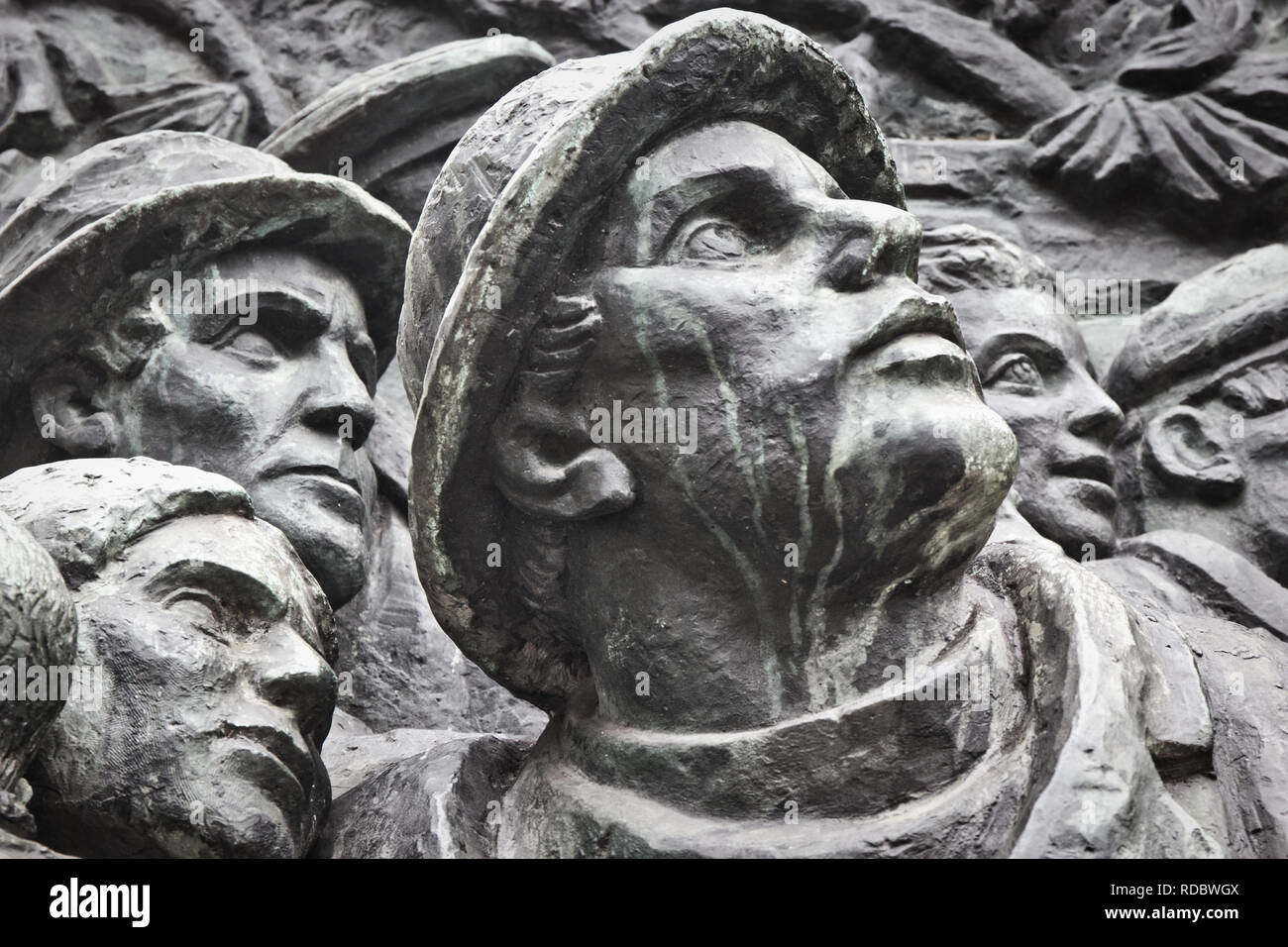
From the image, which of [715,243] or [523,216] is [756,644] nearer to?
[715,243]

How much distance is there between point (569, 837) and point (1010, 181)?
300 cm

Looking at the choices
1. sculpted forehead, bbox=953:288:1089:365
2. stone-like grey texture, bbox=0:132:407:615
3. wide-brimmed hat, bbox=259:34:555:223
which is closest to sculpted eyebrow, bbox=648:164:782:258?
stone-like grey texture, bbox=0:132:407:615

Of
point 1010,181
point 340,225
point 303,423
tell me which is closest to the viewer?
point 303,423

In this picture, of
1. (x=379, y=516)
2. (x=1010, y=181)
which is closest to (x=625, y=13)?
(x=1010, y=181)

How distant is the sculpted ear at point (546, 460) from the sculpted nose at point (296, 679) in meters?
0.45

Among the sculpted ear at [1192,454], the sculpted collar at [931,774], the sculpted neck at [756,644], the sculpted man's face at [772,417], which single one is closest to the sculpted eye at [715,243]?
the sculpted man's face at [772,417]

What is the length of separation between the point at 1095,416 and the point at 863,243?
1546 millimetres

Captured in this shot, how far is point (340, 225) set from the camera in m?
4.50

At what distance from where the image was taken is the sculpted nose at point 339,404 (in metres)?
4.23

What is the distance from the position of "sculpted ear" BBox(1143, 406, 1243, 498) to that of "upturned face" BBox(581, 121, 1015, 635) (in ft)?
5.04

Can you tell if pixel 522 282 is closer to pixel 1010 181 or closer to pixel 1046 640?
pixel 1046 640

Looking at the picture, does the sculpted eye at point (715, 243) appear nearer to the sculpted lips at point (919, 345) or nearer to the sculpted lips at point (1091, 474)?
the sculpted lips at point (919, 345)

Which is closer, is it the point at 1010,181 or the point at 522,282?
the point at 522,282

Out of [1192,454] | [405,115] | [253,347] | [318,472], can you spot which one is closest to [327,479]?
[318,472]
